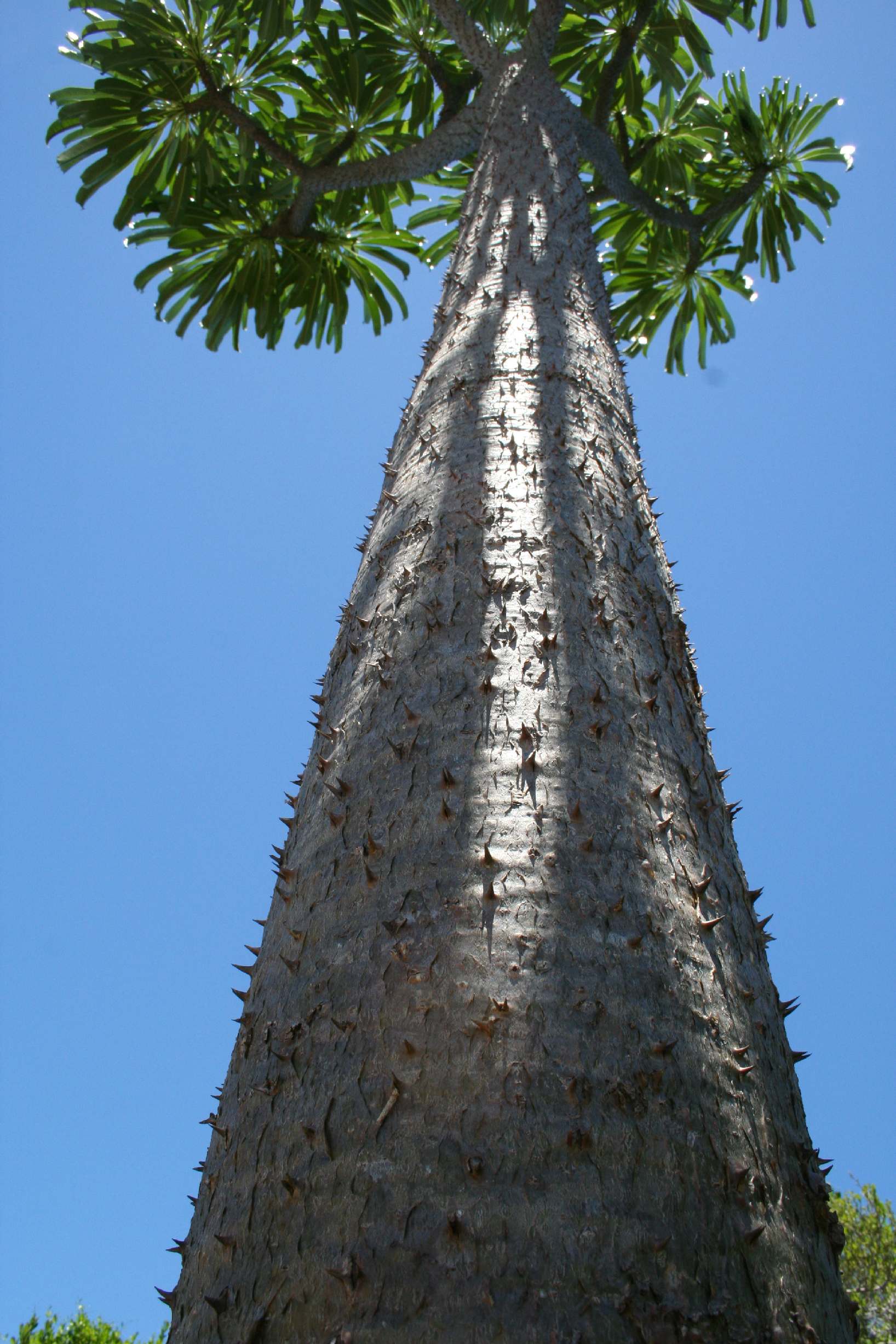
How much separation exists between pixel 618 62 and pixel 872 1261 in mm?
14336

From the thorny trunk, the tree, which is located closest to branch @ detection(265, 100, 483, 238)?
the thorny trunk

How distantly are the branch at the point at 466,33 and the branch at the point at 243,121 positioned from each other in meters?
1.44

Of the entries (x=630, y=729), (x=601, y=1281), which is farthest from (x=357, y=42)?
(x=601, y=1281)

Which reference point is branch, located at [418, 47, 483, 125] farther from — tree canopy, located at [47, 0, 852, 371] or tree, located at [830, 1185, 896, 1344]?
tree, located at [830, 1185, 896, 1344]

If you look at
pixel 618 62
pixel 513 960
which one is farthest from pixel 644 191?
pixel 513 960

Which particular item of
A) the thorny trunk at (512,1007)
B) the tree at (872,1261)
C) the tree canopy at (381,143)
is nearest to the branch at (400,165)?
the tree canopy at (381,143)

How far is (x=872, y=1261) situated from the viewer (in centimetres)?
1195

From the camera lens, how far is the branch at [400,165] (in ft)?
18.2

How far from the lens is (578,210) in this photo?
12.0 feet

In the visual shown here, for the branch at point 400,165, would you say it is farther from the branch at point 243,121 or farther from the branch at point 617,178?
the branch at point 617,178

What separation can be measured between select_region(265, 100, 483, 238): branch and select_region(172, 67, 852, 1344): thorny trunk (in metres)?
4.46

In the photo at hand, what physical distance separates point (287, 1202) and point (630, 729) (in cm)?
96

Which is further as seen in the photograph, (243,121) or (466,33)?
(243,121)

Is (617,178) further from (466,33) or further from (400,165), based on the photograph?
(400,165)
